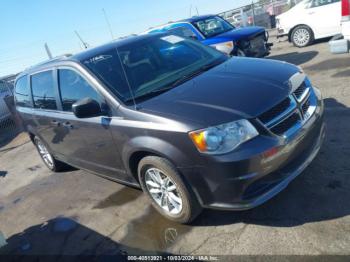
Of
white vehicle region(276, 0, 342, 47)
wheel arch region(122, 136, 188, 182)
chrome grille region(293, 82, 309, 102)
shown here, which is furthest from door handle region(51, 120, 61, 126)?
white vehicle region(276, 0, 342, 47)

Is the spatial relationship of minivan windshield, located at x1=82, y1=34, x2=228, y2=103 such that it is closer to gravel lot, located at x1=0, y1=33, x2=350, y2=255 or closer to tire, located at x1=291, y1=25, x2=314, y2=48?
gravel lot, located at x1=0, y1=33, x2=350, y2=255

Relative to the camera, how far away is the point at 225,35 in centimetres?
1010

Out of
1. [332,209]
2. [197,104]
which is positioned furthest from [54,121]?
[332,209]

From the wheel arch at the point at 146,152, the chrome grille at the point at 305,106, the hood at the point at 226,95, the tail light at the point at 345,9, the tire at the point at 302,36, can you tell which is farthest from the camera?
the tire at the point at 302,36

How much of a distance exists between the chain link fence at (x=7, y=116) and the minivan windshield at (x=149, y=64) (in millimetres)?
8405

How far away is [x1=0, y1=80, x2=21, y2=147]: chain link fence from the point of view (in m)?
12.1

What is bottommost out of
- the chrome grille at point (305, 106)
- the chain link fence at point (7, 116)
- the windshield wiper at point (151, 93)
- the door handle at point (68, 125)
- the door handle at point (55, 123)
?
the chain link fence at point (7, 116)

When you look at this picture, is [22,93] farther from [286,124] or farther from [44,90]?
[286,124]

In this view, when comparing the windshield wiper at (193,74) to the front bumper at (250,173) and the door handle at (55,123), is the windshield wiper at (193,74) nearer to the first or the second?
the front bumper at (250,173)

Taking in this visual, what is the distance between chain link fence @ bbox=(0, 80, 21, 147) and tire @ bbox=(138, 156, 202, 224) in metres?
8.95

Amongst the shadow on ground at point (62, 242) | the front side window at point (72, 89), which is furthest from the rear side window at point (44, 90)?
the shadow on ground at point (62, 242)

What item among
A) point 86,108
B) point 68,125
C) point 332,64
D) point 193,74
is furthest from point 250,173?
point 332,64

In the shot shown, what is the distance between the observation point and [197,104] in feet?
11.0

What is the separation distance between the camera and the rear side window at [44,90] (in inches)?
200
